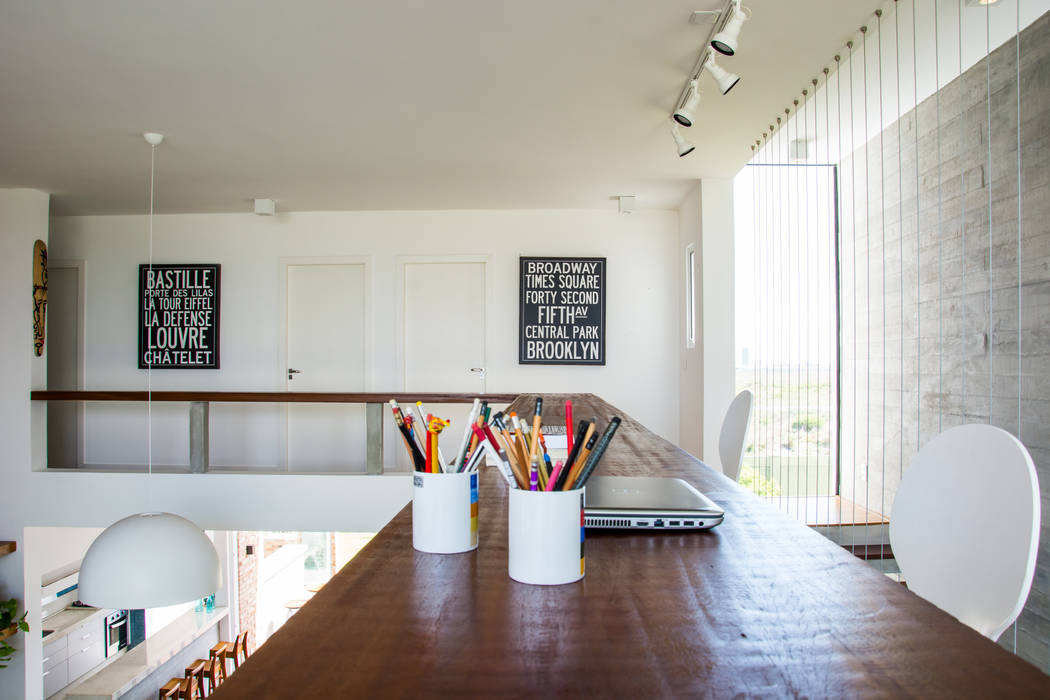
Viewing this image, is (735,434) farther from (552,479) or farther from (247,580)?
(247,580)

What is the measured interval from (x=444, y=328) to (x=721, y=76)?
11.2 feet

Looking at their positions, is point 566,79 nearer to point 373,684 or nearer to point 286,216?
point 373,684

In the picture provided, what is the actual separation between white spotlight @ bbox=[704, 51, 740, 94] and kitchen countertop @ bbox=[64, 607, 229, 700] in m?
8.09

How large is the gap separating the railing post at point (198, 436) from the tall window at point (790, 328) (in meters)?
3.75

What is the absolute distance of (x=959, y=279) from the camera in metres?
3.18

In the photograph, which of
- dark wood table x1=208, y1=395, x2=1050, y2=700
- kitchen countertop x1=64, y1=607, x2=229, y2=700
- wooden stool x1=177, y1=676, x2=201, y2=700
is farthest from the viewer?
wooden stool x1=177, y1=676, x2=201, y2=700

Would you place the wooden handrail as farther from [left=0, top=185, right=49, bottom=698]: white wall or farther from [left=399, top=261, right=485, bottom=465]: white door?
[left=399, top=261, right=485, bottom=465]: white door

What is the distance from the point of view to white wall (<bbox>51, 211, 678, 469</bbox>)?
17.7ft

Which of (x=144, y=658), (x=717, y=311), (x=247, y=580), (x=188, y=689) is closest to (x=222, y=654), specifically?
(x=188, y=689)

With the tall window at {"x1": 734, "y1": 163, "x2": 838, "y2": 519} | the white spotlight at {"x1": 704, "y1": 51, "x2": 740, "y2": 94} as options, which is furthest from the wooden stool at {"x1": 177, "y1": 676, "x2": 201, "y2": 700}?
the white spotlight at {"x1": 704, "y1": 51, "x2": 740, "y2": 94}

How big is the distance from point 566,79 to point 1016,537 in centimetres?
262

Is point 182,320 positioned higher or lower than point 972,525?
higher

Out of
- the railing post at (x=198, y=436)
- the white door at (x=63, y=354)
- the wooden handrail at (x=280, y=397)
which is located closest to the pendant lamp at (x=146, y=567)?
the wooden handrail at (x=280, y=397)

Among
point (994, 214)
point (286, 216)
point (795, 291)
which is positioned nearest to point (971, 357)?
point (994, 214)
